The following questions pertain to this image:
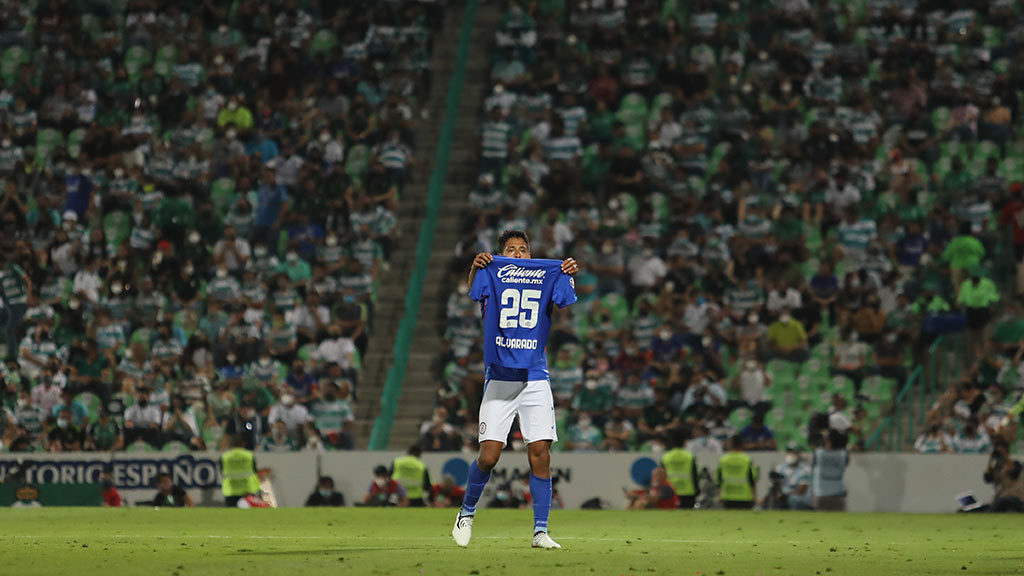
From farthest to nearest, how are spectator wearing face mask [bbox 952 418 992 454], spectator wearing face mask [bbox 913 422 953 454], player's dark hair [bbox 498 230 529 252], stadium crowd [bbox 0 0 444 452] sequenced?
stadium crowd [bbox 0 0 444 452]
spectator wearing face mask [bbox 913 422 953 454]
spectator wearing face mask [bbox 952 418 992 454]
player's dark hair [bbox 498 230 529 252]

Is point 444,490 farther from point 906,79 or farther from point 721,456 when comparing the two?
point 906,79

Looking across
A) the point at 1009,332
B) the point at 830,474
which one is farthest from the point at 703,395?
the point at 1009,332

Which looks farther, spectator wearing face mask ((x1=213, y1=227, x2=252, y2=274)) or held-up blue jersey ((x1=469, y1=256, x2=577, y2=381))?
spectator wearing face mask ((x1=213, y1=227, x2=252, y2=274))

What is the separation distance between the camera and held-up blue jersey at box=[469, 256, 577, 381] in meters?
13.3

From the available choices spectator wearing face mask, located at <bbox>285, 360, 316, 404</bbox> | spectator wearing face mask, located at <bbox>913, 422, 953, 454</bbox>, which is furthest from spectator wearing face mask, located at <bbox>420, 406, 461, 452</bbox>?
spectator wearing face mask, located at <bbox>913, 422, 953, 454</bbox>

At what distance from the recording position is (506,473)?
24.1 m

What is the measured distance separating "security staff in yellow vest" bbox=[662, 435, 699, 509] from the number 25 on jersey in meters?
10.5

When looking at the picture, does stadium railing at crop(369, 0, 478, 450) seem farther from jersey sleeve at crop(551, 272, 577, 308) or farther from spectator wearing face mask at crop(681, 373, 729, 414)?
jersey sleeve at crop(551, 272, 577, 308)

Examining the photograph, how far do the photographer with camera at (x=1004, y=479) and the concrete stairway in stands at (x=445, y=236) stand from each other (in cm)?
867

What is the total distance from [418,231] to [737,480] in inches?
364

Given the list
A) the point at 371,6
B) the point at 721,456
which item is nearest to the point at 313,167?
the point at 371,6

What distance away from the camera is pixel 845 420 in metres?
24.5

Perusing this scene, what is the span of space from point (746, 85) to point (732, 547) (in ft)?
54.3

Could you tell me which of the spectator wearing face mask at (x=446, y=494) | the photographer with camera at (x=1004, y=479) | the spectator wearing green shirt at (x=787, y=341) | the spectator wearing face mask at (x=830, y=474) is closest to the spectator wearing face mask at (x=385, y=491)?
the spectator wearing face mask at (x=446, y=494)
